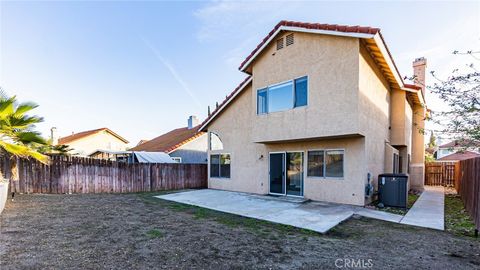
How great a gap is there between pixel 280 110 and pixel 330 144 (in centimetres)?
250

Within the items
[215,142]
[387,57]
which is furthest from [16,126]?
[387,57]

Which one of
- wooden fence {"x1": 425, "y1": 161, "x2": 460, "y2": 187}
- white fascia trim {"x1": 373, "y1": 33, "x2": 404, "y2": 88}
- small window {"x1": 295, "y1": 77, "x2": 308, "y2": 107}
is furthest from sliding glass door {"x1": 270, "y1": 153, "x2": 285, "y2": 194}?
wooden fence {"x1": 425, "y1": 161, "x2": 460, "y2": 187}

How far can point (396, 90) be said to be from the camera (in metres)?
13.2

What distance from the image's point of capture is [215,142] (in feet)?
50.5

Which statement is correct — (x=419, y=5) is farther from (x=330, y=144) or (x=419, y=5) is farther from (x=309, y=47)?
(x=330, y=144)

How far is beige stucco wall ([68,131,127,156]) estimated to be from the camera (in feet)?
101

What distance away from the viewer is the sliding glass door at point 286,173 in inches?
449

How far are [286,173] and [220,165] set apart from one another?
179 inches

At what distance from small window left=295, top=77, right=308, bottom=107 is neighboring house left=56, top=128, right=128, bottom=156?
28215 mm

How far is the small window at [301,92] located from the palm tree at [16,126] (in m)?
9.52

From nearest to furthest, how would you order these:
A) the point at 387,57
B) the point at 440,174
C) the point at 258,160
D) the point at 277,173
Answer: the point at 387,57, the point at 277,173, the point at 258,160, the point at 440,174

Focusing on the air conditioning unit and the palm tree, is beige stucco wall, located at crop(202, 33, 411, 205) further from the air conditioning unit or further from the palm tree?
the palm tree

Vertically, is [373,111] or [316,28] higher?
[316,28]

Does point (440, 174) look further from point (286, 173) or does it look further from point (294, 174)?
point (286, 173)
